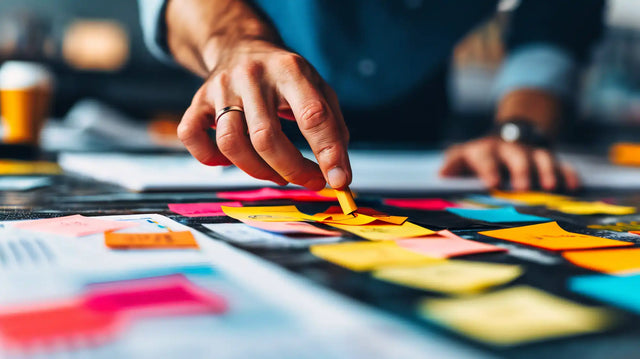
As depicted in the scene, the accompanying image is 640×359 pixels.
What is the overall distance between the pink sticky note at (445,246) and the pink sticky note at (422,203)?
19 cm

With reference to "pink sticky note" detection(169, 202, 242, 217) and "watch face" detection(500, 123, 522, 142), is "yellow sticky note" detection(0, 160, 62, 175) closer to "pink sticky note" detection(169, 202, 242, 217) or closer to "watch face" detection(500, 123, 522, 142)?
"pink sticky note" detection(169, 202, 242, 217)

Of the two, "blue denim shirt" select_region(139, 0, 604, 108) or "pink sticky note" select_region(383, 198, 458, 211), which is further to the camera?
"blue denim shirt" select_region(139, 0, 604, 108)

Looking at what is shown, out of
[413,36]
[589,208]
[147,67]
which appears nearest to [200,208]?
[589,208]

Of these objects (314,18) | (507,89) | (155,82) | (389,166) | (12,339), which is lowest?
(12,339)

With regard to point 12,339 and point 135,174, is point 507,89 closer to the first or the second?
point 135,174

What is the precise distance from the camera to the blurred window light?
12.3 ft

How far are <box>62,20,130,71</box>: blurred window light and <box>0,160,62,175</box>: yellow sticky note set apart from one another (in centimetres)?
298

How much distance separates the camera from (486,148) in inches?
36.6

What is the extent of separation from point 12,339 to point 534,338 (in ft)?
0.70

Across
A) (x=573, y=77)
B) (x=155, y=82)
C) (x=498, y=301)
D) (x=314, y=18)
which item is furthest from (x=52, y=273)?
(x=155, y=82)

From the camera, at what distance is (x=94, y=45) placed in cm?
376

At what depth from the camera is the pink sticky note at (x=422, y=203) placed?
2.05ft

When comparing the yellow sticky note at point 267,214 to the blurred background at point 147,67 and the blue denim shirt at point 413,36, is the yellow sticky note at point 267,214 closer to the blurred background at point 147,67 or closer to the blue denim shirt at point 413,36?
the blue denim shirt at point 413,36

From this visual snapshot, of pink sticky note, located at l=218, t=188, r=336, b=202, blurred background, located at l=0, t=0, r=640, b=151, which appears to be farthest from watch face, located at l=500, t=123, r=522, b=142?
blurred background, located at l=0, t=0, r=640, b=151
